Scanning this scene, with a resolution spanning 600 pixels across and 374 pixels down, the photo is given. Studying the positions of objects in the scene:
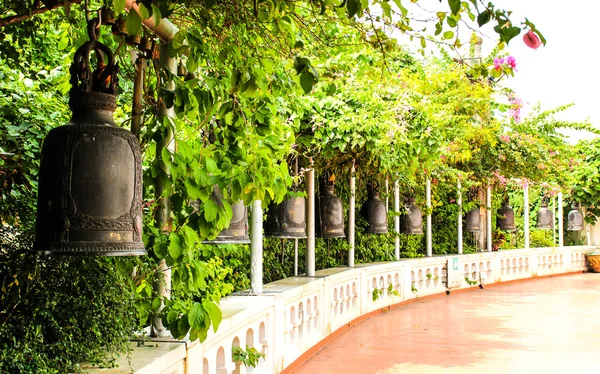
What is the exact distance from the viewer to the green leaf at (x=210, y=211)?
10.1 feet

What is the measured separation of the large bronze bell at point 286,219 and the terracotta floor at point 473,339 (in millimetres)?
1302

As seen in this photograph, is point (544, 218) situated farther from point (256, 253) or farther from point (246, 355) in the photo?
point (246, 355)

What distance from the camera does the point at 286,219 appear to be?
6746 millimetres

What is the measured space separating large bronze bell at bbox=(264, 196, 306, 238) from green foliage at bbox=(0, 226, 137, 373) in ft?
11.8

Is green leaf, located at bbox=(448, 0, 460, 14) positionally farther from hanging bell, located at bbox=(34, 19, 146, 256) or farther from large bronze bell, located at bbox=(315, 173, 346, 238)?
large bronze bell, located at bbox=(315, 173, 346, 238)

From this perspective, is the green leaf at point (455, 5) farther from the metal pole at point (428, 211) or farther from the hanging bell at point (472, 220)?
the hanging bell at point (472, 220)

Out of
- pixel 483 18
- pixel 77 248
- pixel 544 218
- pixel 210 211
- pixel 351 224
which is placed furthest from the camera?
pixel 544 218

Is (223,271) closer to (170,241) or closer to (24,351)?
(170,241)

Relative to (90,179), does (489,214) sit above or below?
above

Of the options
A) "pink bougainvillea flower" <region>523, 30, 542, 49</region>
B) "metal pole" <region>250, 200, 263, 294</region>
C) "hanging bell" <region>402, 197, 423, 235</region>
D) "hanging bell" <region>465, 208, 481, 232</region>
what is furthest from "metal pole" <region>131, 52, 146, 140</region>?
"hanging bell" <region>465, 208, 481, 232</region>

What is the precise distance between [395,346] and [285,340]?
1965 millimetres

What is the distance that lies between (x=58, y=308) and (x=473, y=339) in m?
6.56

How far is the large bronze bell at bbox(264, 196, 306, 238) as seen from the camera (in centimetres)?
674

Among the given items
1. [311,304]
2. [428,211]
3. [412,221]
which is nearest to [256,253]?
[311,304]
